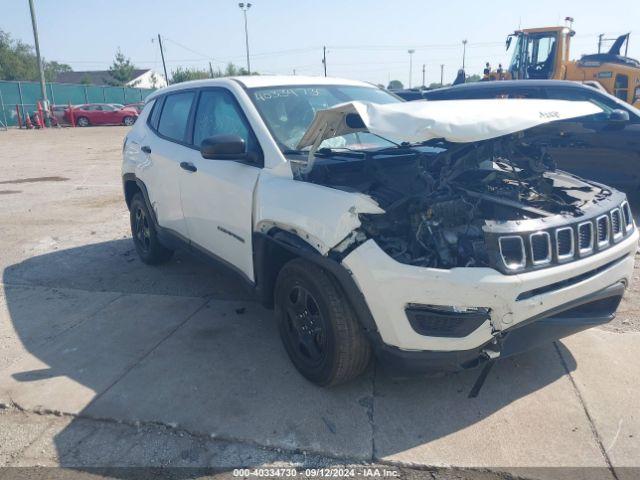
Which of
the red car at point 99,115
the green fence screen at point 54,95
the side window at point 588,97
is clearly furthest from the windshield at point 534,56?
the green fence screen at point 54,95

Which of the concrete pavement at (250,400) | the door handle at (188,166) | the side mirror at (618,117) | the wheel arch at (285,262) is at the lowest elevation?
the concrete pavement at (250,400)

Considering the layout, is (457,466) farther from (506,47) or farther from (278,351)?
(506,47)

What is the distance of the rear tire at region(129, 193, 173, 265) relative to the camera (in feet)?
18.1

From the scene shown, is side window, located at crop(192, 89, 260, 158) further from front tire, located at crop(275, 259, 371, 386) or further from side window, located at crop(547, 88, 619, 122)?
side window, located at crop(547, 88, 619, 122)

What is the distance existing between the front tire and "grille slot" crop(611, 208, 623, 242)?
5.45 feet

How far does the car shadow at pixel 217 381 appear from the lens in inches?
115

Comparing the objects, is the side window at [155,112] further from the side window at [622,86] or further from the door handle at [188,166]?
the side window at [622,86]

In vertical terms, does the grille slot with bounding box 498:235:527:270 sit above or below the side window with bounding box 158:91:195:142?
below

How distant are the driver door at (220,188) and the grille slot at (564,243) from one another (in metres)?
1.93

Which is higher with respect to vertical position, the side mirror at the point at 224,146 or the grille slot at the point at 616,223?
the side mirror at the point at 224,146

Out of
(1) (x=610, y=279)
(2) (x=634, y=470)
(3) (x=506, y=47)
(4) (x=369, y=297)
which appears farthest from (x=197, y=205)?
(3) (x=506, y=47)

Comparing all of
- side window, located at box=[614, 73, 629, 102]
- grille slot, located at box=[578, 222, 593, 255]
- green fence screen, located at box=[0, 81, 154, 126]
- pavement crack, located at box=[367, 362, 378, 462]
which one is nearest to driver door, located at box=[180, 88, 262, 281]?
pavement crack, located at box=[367, 362, 378, 462]

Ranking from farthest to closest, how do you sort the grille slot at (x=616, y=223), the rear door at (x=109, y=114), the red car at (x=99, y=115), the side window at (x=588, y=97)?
the rear door at (x=109, y=114)
the red car at (x=99, y=115)
the side window at (x=588, y=97)
the grille slot at (x=616, y=223)

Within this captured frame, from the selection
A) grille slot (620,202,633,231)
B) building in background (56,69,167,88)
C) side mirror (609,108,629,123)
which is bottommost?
grille slot (620,202,633,231)
